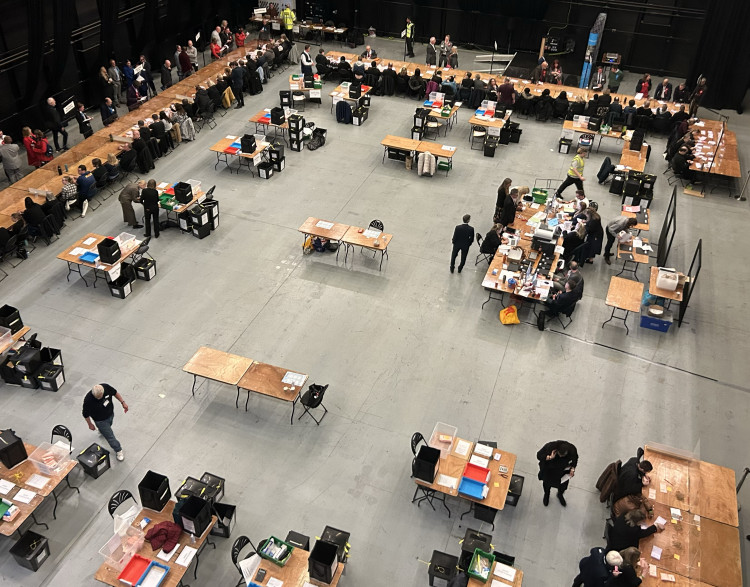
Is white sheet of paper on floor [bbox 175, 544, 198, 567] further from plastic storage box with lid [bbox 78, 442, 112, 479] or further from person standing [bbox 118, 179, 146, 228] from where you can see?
person standing [bbox 118, 179, 146, 228]

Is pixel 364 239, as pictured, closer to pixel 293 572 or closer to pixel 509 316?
pixel 509 316

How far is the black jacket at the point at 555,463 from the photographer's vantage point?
32.1 ft

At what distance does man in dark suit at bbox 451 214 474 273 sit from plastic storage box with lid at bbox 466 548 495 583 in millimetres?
7725

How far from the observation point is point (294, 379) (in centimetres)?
1163

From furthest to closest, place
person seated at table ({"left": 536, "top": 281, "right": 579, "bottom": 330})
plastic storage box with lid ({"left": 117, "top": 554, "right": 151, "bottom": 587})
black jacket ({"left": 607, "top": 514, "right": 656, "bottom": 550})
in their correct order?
person seated at table ({"left": 536, "top": 281, "right": 579, "bottom": 330})
black jacket ({"left": 607, "top": 514, "right": 656, "bottom": 550})
plastic storage box with lid ({"left": 117, "top": 554, "right": 151, "bottom": 587})

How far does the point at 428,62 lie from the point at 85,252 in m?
17.6

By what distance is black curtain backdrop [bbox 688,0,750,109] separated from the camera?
2361 cm

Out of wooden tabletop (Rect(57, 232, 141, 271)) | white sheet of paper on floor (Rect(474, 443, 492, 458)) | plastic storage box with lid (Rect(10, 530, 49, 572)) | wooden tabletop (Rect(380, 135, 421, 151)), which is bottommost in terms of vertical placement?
plastic storage box with lid (Rect(10, 530, 49, 572))

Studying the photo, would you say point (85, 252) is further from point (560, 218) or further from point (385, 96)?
point (385, 96)

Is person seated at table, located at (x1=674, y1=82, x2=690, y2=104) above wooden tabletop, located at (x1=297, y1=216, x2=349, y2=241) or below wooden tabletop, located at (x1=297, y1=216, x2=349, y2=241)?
above

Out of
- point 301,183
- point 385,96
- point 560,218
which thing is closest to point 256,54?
point 385,96

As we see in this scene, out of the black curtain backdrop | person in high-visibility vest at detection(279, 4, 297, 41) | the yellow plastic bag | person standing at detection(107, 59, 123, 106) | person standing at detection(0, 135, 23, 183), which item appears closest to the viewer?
the yellow plastic bag

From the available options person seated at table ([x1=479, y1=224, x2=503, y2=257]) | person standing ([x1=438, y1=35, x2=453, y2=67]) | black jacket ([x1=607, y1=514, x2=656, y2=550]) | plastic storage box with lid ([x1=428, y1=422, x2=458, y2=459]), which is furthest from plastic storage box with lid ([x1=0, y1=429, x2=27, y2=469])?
person standing ([x1=438, y1=35, x2=453, y2=67])

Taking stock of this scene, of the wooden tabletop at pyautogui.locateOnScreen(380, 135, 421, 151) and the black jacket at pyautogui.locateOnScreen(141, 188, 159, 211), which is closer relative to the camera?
the black jacket at pyautogui.locateOnScreen(141, 188, 159, 211)
